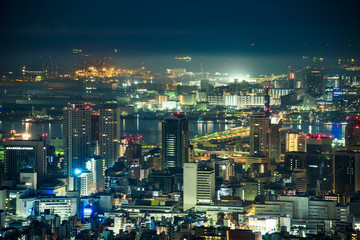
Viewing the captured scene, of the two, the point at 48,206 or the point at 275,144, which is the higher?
the point at 275,144

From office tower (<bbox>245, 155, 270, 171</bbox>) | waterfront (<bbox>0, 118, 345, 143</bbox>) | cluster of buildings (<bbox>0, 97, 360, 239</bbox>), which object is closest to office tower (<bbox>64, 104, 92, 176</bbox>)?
cluster of buildings (<bbox>0, 97, 360, 239</bbox>)

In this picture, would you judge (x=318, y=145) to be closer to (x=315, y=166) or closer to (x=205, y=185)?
(x=315, y=166)

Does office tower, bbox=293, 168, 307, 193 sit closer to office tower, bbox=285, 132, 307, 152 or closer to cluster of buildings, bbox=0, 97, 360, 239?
cluster of buildings, bbox=0, 97, 360, 239

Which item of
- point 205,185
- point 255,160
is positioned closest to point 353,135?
point 255,160

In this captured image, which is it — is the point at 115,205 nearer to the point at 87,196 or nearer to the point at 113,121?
the point at 87,196

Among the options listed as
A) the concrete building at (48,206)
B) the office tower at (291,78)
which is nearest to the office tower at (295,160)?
the concrete building at (48,206)

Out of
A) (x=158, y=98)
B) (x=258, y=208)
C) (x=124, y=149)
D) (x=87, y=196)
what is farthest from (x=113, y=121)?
(x=158, y=98)
